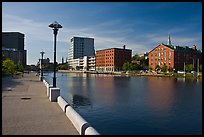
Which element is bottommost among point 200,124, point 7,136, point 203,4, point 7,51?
point 200,124

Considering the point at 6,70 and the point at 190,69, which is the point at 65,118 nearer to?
the point at 6,70

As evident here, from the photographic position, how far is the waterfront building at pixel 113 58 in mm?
147500

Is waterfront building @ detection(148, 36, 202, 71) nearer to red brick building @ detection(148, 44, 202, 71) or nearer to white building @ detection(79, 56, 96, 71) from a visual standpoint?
red brick building @ detection(148, 44, 202, 71)

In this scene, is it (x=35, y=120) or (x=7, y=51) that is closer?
(x=35, y=120)

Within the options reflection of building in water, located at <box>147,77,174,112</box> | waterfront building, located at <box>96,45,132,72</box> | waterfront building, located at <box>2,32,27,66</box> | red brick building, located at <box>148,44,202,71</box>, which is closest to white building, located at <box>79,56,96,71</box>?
waterfront building, located at <box>96,45,132,72</box>

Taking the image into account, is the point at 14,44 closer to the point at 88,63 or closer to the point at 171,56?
the point at 88,63

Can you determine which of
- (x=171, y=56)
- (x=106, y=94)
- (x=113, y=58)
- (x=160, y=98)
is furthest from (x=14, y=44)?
(x=160, y=98)

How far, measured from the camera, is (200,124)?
1430 cm

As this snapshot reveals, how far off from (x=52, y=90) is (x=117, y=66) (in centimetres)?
13377

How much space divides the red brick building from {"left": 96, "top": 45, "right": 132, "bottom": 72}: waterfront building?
79.0 feet

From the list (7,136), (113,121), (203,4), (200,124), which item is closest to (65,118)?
(7,136)

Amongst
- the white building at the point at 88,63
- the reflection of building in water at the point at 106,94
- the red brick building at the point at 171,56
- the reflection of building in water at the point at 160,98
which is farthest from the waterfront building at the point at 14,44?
the reflection of building in water at the point at 160,98

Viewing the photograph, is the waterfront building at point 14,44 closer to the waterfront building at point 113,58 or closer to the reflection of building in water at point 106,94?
the waterfront building at point 113,58

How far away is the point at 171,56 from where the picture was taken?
117 m
